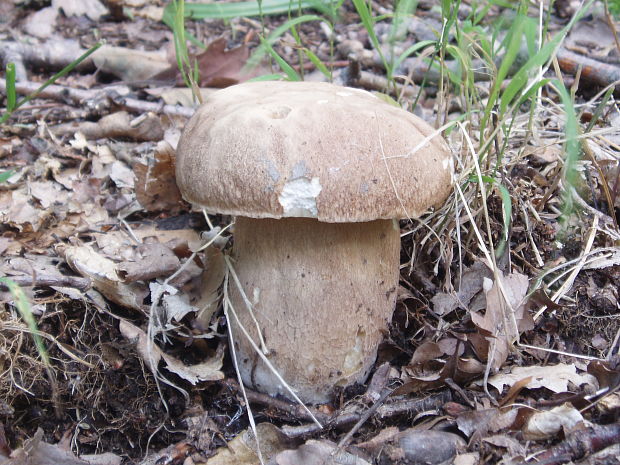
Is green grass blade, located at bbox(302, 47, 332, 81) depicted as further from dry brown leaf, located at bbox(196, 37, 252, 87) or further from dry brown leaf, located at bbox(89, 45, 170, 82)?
dry brown leaf, located at bbox(89, 45, 170, 82)

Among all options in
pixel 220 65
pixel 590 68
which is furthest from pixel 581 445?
pixel 220 65

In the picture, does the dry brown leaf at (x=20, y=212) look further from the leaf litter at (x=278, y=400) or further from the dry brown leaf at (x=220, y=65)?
the dry brown leaf at (x=220, y=65)

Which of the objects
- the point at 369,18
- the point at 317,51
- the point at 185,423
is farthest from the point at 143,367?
the point at 317,51

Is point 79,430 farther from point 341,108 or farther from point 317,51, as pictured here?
point 317,51

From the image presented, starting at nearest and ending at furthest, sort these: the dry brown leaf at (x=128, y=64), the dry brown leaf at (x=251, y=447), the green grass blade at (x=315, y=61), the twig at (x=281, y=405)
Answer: the dry brown leaf at (x=251, y=447) → the twig at (x=281, y=405) → the green grass blade at (x=315, y=61) → the dry brown leaf at (x=128, y=64)

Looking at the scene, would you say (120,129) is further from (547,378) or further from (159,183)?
(547,378)

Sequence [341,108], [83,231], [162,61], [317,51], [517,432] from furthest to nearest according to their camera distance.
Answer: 1. [317,51]
2. [162,61]
3. [83,231]
4. [341,108]
5. [517,432]

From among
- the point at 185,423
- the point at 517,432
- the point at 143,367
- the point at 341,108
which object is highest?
the point at 341,108

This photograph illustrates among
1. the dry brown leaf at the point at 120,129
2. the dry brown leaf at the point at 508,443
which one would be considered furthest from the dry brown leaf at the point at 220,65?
the dry brown leaf at the point at 508,443
